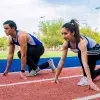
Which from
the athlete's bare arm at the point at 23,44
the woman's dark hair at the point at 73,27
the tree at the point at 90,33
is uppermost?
the woman's dark hair at the point at 73,27

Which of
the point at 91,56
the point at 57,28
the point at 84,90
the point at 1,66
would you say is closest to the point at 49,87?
the point at 84,90

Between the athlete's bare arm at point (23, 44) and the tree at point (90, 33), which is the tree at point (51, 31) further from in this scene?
the athlete's bare arm at point (23, 44)

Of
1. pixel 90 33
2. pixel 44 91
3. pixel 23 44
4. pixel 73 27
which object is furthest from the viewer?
pixel 90 33

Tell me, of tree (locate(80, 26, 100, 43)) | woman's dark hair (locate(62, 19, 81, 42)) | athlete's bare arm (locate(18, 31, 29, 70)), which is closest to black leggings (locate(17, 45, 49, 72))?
athlete's bare arm (locate(18, 31, 29, 70))

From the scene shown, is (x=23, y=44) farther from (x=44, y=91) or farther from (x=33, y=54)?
(x=44, y=91)

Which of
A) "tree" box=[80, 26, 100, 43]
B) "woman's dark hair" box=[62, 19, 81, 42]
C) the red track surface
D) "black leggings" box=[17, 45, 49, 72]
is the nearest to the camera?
the red track surface

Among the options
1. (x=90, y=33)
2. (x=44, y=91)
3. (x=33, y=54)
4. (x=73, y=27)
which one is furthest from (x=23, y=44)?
(x=90, y=33)

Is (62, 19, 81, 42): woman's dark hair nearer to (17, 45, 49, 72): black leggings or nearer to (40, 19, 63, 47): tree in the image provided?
(17, 45, 49, 72): black leggings

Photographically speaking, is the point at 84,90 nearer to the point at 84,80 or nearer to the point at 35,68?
the point at 84,80

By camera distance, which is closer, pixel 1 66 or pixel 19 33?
pixel 19 33

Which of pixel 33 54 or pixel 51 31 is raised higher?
pixel 33 54

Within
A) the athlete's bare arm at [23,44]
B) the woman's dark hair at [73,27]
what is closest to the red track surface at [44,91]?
the woman's dark hair at [73,27]

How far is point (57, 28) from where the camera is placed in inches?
2424

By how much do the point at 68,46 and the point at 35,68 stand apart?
1.61 meters
